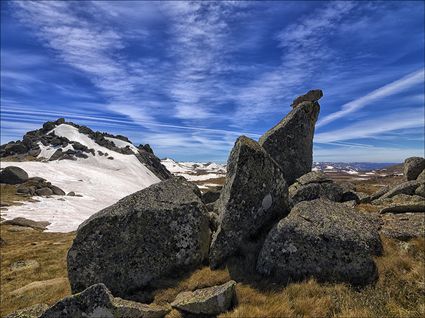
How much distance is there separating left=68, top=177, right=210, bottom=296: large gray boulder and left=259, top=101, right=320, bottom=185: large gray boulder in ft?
30.2

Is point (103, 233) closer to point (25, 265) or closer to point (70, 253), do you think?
point (70, 253)

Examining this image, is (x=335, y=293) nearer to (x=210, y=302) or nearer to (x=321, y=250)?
(x=321, y=250)

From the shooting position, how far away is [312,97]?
21844 millimetres

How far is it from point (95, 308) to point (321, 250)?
750 cm

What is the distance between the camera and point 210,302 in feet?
31.8

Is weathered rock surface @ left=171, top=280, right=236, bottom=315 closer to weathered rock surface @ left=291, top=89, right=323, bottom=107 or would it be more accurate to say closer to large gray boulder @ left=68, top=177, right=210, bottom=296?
large gray boulder @ left=68, top=177, right=210, bottom=296

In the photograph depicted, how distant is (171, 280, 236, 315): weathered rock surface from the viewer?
966 cm

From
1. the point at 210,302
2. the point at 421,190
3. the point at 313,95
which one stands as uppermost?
the point at 313,95

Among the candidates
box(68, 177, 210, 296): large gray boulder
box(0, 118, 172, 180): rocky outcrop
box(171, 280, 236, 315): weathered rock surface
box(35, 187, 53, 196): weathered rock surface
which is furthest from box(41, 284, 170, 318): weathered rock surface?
box(0, 118, 172, 180): rocky outcrop

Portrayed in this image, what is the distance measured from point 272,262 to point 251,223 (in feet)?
6.49

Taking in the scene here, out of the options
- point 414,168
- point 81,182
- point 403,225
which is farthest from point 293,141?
point 81,182

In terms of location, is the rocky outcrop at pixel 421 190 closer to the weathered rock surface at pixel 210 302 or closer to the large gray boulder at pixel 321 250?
the large gray boulder at pixel 321 250

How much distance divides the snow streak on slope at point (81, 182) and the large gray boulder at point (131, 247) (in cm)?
4134

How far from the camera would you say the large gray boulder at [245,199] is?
41.3 feet
